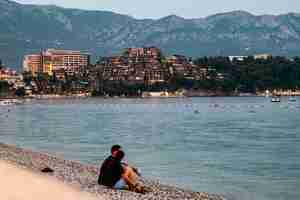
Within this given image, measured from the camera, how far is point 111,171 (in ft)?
49.1

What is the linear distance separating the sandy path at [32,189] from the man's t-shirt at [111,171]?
107 cm

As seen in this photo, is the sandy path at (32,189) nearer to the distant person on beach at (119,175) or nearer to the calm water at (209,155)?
the distant person on beach at (119,175)

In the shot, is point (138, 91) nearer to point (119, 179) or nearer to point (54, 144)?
point (54, 144)

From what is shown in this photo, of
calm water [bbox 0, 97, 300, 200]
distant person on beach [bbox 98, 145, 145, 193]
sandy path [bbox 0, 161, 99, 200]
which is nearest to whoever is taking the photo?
sandy path [bbox 0, 161, 99, 200]

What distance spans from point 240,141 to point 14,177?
25819 millimetres

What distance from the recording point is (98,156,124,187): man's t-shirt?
48.7 feet

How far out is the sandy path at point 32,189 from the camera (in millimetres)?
12384

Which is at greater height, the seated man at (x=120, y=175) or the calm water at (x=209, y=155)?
the seated man at (x=120, y=175)

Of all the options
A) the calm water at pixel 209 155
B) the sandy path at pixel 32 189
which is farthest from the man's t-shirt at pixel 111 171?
the calm water at pixel 209 155

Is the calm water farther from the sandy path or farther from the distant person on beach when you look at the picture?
the sandy path

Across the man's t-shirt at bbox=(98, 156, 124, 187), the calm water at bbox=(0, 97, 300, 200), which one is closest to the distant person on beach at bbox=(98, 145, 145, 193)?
the man's t-shirt at bbox=(98, 156, 124, 187)

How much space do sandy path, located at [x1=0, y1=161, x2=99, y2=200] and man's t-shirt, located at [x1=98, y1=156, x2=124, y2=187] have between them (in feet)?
3.51

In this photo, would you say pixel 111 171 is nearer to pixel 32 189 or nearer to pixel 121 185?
pixel 121 185

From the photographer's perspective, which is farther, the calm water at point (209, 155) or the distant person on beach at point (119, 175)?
the calm water at point (209, 155)
